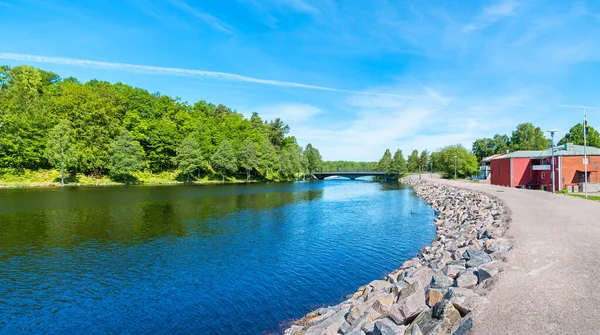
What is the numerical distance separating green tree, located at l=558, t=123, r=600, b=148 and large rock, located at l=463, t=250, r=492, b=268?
361 ft

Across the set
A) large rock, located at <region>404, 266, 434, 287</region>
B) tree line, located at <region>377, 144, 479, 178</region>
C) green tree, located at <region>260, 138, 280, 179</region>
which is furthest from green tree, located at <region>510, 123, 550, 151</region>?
large rock, located at <region>404, 266, 434, 287</region>

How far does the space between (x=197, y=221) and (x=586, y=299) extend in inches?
1031

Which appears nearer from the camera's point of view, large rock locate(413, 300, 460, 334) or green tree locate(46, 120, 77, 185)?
large rock locate(413, 300, 460, 334)

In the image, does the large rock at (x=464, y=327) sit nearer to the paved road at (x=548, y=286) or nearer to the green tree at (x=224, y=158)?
the paved road at (x=548, y=286)

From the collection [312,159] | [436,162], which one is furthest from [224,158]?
[436,162]

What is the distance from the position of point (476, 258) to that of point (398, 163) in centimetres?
11898

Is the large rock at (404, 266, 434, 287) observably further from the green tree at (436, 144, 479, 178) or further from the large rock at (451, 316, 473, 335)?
the green tree at (436, 144, 479, 178)

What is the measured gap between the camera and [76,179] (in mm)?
68375

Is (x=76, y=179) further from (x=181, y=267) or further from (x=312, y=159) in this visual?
(x=312, y=159)

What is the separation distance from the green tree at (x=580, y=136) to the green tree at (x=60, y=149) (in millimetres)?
132560

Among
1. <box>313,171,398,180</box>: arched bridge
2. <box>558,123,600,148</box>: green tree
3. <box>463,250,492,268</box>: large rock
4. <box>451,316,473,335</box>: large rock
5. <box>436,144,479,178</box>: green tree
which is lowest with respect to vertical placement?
<box>463,250,492,268</box>: large rock

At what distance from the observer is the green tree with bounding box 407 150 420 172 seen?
138 meters

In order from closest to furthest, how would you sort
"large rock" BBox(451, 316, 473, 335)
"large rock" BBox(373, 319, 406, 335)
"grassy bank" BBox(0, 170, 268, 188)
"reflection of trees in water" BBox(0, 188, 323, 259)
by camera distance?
"large rock" BBox(451, 316, 473, 335) → "large rock" BBox(373, 319, 406, 335) → "reflection of trees in water" BBox(0, 188, 323, 259) → "grassy bank" BBox(0, 170, 268, 188)

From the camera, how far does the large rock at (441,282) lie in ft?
32.8
